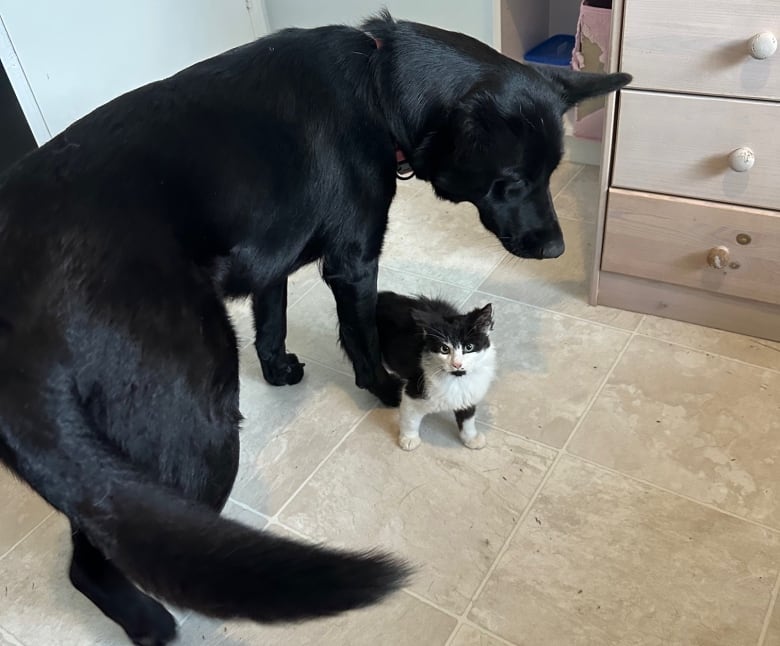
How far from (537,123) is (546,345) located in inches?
25.5

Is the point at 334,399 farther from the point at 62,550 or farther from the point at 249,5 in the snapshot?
the point at 249,5

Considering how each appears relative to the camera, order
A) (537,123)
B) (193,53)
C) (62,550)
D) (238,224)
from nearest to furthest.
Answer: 1. (238,224)
2. (537,123)
3. (62,550)
4. (193,53)

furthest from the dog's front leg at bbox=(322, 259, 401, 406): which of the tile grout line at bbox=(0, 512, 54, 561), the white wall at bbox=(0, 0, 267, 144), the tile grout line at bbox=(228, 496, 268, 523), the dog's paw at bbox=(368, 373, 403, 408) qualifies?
the white wall at bbox=(0, 0, 267, 144)

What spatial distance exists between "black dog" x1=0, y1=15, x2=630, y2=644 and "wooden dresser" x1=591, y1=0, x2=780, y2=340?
0.21 m

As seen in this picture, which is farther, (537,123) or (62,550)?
(62,550)

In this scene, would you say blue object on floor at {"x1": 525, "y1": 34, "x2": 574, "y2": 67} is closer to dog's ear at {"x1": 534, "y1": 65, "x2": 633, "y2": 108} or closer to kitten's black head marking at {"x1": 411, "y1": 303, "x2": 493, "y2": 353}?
dog's ear at {"x1": 534, "y1": 65, "x2": 633, "y2": 108}

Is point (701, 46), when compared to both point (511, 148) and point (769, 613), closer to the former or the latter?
point (511, 148)

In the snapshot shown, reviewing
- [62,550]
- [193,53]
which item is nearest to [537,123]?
[62,550]

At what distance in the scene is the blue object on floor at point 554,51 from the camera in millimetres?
2277

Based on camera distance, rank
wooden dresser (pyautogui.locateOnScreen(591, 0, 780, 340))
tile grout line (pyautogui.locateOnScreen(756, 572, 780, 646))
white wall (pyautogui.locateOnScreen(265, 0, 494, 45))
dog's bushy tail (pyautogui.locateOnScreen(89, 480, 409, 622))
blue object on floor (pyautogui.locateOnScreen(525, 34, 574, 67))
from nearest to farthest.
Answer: dog's bushy tail (pyautogui.locateOnScreen(89, 480, 409, 622)) → tile grout line (pyautogui.locateOnScreen(756, 572, 780, 646)) → wooden dresser (pyautogui.locateOnScreen(591, 0, 780, 340)) → blue object on floor (pyautogui.locateOnScreen(525, 34, 574, 67)) → white wall (pyautogui.locateOnScreen(265, 0, 494, 45))

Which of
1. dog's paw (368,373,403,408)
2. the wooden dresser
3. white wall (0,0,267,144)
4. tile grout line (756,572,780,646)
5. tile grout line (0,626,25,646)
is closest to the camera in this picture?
tile grout line (756,572,780,646)

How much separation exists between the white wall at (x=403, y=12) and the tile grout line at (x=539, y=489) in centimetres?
131

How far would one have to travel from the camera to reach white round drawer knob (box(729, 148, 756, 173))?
1.37 meters

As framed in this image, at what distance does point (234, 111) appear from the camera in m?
1.07
